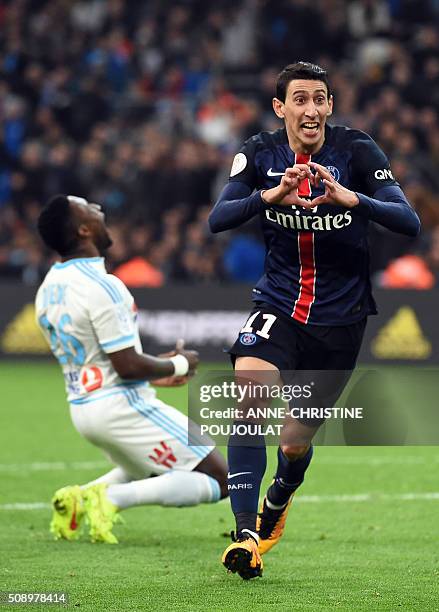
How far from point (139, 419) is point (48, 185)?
1325 centimetres

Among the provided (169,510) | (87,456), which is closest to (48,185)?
(87,456)

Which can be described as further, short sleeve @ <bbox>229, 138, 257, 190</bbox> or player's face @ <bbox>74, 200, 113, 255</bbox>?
player's face @ <bbox>74, 200, 113, 255</bbox>

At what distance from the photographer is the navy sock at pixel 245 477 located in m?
5.85

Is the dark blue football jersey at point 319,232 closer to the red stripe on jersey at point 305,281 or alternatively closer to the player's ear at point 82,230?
the red stripe on jersey at point 305,281

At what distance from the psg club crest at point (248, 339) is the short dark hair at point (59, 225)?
149cm

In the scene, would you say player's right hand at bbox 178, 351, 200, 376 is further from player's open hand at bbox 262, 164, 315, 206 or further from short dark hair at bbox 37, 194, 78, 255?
player's open hand at bbox 262, 164, 315, 206

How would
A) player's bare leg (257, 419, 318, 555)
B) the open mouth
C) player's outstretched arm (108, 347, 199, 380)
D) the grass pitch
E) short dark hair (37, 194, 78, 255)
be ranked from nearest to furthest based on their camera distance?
1. the grass pitch
2. the open mouth
3. player's bare leg (257, 419, 318, 555)
4. player's outstretched arm (108, 347, 199, 380)
5. short dark hair (37, 194, 78, 255)

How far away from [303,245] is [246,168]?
17.4 inches

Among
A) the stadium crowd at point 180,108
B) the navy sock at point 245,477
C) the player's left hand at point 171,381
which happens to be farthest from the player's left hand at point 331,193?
the stadium crowd at point 180,108

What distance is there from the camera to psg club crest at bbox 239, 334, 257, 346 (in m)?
5.99

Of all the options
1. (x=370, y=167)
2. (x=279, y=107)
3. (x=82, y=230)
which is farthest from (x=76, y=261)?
(x=370, y=167)

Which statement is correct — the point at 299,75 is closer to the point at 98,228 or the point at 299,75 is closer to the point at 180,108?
the point at 98,228

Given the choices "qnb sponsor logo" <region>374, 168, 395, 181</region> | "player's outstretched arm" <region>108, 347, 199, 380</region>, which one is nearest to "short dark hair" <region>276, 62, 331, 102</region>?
"qnb sponsor logo" <region>374, 168, 395, 181</region>

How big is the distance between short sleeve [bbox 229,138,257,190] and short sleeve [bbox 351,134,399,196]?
1.51 ft
